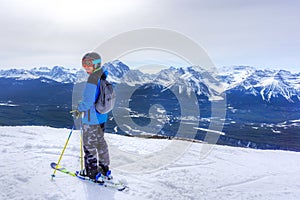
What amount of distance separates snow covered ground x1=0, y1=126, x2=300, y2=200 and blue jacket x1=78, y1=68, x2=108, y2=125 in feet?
4.74

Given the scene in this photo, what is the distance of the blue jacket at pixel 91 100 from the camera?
17.9 feet

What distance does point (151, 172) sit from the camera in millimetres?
7191

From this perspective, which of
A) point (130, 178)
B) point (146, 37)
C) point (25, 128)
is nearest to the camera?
point (130, 178)

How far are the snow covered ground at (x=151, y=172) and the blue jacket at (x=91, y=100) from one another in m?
1.45

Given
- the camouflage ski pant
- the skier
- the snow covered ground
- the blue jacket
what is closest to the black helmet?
the skier

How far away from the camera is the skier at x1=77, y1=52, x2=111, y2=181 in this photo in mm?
5492

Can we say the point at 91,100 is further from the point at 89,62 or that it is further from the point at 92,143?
the point at 92,143

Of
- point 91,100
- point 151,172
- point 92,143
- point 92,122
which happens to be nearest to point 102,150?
point 92,143

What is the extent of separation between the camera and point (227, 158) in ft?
31.4

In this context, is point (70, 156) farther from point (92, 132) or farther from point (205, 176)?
point (205, 176)

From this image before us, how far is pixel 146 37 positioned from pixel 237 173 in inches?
239

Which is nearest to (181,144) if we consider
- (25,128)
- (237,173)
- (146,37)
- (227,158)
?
(227,158)

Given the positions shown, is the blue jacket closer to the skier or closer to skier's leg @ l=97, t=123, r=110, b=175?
the skier

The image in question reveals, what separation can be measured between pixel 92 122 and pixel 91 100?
0.52 metres
